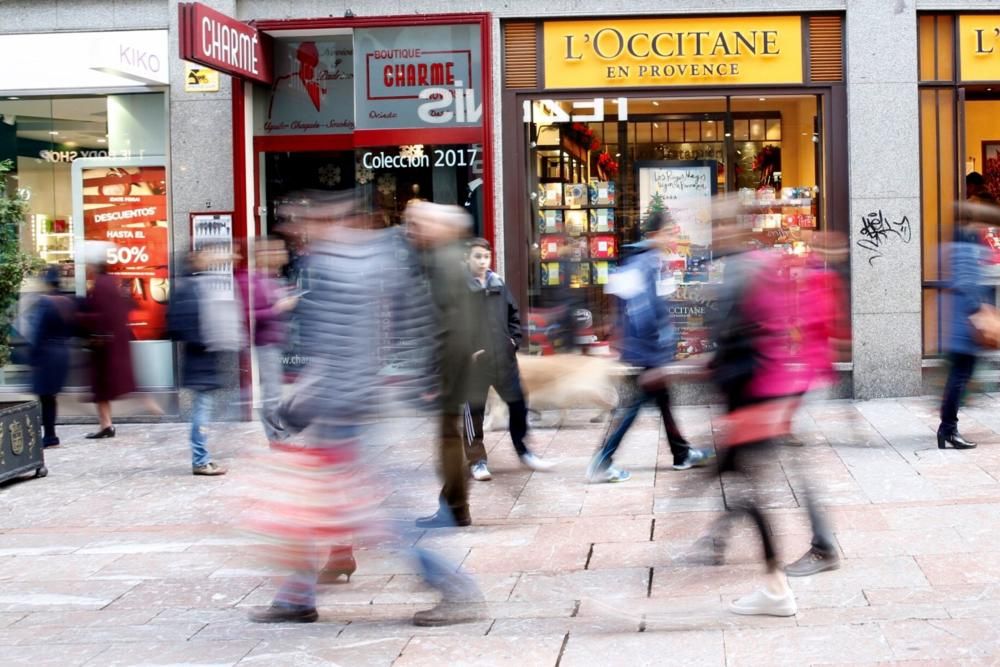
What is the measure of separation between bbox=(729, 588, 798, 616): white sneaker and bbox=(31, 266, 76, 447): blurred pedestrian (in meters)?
7.00

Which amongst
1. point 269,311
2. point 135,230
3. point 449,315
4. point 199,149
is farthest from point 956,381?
point 135,230

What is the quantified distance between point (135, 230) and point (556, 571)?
809 cm

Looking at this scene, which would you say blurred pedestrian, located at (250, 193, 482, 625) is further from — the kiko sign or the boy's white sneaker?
the kiko sign

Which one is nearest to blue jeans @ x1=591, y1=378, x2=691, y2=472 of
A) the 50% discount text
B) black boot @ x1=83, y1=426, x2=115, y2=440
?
black boot @ x1=83, y1=426, x2=115, y2=440

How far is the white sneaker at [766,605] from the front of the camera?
18.2 ft

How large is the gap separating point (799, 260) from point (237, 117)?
5.85 meters

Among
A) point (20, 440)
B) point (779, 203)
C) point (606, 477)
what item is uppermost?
point (779, 203)

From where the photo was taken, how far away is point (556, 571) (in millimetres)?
6652

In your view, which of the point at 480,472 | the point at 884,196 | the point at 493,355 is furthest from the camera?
the point at 884,196

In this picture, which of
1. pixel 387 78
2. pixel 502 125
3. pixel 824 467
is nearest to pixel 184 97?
pixel 387 78

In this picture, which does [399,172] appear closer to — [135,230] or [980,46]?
[135,230]

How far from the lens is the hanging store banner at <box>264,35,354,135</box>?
42.3ft

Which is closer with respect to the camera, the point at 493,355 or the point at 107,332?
the point at 493,355

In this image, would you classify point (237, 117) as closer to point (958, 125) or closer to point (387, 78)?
point (387, 78)
